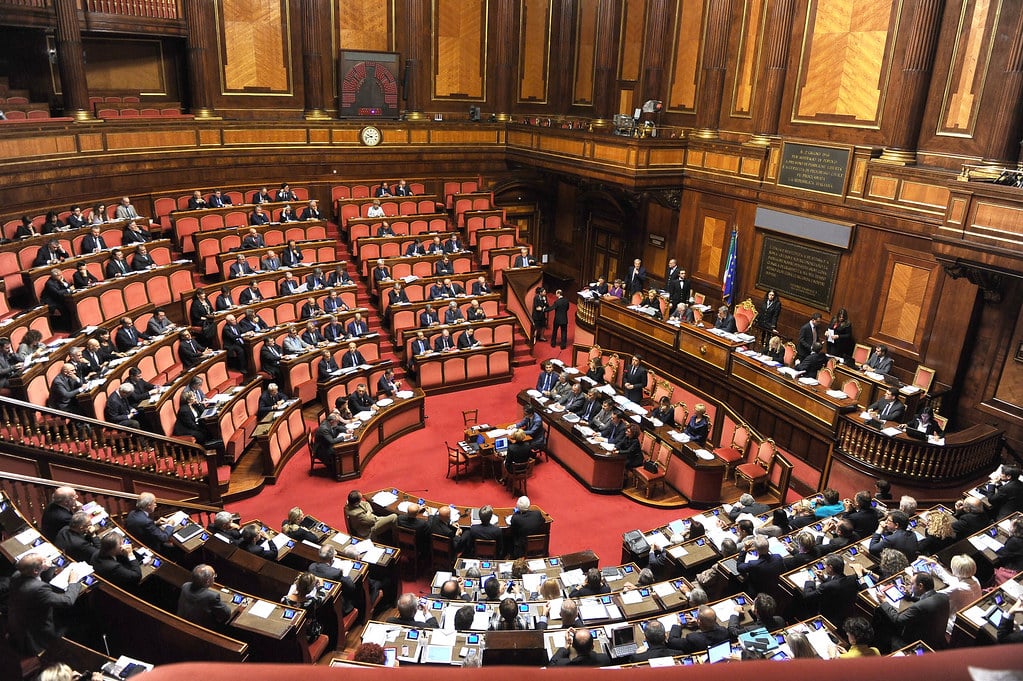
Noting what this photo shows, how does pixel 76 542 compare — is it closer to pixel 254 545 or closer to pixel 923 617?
pixel 254 545

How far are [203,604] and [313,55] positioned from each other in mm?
14962

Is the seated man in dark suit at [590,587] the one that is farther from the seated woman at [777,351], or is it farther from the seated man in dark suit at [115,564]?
the seated woman at [777,351]

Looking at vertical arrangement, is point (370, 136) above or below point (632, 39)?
below

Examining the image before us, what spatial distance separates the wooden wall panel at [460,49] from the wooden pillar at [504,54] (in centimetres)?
34

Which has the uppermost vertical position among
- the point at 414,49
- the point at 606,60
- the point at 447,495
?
the point at 414,49

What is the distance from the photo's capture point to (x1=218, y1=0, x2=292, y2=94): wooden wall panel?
1627cm

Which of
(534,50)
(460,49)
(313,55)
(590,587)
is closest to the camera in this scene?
(590,587)

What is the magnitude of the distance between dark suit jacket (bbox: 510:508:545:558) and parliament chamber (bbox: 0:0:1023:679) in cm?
6

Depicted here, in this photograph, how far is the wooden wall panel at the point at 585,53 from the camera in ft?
61.2

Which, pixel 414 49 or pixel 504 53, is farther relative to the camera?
pixel 504 53

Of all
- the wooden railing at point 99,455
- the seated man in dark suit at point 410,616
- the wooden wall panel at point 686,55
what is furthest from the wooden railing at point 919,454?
the wooden wall panel at point 686,55

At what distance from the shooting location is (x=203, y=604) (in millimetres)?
5547

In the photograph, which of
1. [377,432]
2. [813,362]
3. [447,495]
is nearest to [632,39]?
[813,362]

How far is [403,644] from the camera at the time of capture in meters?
5.76
